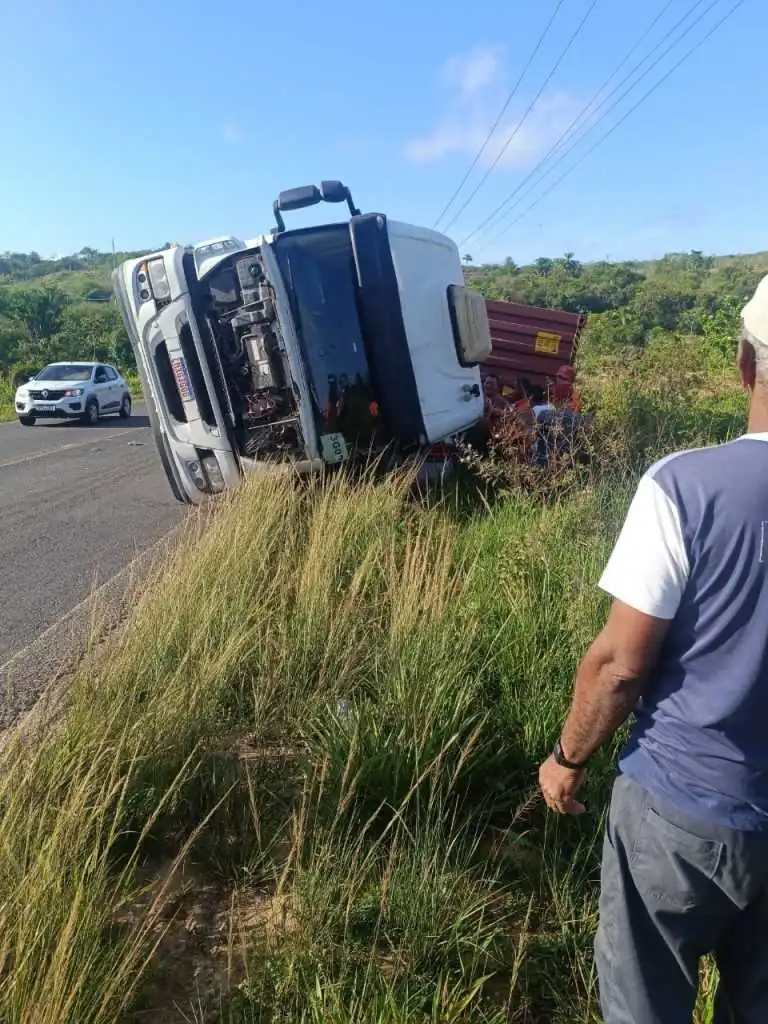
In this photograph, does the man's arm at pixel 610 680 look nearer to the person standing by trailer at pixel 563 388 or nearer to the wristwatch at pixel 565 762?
A: the wristwatch at pixel 565 762

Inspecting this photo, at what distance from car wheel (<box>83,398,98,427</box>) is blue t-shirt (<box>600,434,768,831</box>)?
21.5 m

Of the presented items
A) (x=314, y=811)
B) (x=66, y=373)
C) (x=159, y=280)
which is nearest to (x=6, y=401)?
(x=66, y=373)

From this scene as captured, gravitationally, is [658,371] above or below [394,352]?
below

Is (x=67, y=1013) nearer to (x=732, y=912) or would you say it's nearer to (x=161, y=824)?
(x=161, y=824)

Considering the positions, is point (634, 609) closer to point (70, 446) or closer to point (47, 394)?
point (70, 446)

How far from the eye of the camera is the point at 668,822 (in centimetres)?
168

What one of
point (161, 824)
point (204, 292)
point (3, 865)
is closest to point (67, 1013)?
point (3, 865)

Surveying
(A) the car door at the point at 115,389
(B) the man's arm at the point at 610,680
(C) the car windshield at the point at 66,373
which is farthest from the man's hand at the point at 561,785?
(A) the car door at the point at 115,389

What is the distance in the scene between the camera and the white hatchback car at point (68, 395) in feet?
68.9

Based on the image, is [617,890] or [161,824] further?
[161,824]

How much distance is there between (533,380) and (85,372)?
1508 cm

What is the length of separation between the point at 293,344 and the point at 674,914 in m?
5.81

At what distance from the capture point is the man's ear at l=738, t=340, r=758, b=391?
1653mm

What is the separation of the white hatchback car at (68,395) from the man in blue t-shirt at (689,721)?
21344 millimetres
